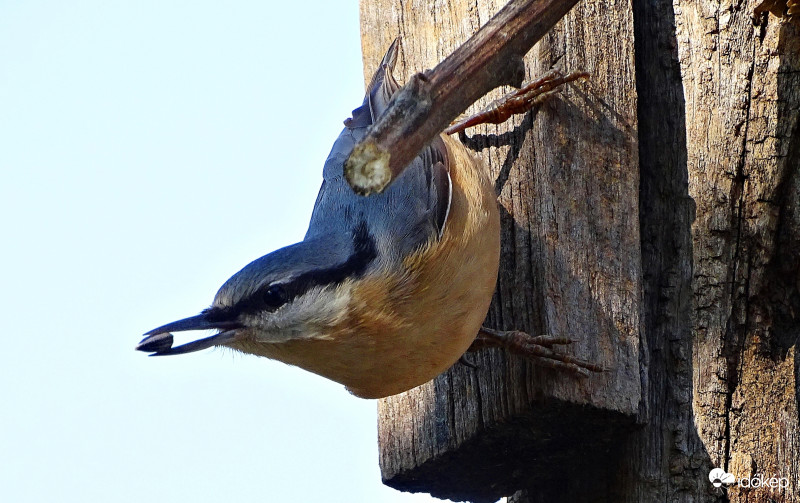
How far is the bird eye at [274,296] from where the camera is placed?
8.46ft

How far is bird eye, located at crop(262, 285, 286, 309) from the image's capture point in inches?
102

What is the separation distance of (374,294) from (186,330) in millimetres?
491

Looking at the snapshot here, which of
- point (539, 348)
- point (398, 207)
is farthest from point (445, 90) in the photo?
point (539, 348)

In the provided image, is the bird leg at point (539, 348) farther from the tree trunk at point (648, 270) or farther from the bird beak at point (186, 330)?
the bird beak at point (186, 330)

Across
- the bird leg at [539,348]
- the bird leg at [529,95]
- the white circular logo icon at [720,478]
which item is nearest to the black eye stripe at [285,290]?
the bird leg at [539,348]

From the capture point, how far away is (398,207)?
2.90m

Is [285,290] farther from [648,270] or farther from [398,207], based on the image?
[648,270]

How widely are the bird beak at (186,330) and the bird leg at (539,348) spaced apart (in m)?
0.78

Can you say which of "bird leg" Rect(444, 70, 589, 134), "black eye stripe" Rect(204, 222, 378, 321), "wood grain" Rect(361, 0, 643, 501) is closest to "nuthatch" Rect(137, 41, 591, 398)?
"black eye stripe" Rect(204, 222, 378, 321)

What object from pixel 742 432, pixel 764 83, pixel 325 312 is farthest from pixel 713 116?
pixel 325 312

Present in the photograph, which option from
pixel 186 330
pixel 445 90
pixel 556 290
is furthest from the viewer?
pixel 556 290

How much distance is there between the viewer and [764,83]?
303cm

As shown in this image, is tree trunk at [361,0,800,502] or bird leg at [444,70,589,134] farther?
bird leg at [444,70,589,134]

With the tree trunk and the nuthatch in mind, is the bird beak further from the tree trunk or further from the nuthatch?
the tree trunk
